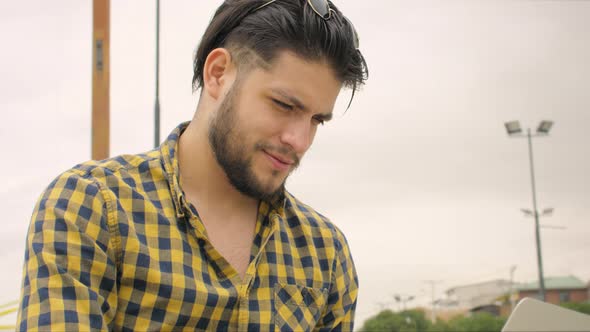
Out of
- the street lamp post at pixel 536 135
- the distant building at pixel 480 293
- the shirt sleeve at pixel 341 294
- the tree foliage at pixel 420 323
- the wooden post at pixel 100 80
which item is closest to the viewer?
the shirt sleeve at pixel 341 294

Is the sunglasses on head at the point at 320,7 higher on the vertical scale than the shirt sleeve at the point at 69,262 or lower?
higher

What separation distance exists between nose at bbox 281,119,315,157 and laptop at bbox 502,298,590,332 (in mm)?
495

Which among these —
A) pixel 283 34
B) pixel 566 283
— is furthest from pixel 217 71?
pixel 566 283

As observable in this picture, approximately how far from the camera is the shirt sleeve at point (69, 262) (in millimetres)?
983

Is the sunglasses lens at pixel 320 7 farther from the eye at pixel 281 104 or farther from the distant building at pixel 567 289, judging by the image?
the distant building at pixel 567 289

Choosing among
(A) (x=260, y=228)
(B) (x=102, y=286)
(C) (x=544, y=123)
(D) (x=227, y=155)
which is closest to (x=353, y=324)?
(A) (x=260, y=228)

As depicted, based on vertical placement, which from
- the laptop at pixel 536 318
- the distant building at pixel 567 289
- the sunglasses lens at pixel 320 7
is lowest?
the distant building at pixel 567 289

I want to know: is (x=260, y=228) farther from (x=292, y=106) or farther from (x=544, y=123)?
(x=544, y=123)

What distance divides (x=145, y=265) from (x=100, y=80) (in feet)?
5.90

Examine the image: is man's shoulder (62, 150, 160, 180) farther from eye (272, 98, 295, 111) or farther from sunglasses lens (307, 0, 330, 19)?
sunglasses lens (307, 0, 330, 19)

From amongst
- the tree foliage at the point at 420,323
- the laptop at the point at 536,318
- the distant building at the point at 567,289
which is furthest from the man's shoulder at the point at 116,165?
the distant building at the point at 567,289

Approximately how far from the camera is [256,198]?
1302 mm

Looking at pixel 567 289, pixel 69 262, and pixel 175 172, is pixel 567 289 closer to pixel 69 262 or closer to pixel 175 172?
pixel 175 172

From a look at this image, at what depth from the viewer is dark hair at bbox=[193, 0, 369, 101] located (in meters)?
1.26
